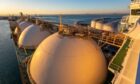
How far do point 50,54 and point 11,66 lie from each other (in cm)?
2186

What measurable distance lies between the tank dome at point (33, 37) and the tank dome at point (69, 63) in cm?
1619

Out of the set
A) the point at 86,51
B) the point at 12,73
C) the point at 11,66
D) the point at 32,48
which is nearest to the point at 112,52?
the point at 86,51

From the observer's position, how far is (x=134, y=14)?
36656mm

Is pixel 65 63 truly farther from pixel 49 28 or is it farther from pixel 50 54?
pixel 49 28

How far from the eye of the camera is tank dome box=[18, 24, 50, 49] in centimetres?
3656

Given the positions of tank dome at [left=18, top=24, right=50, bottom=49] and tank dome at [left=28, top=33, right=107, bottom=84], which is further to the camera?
tank dome at [left=18, top=24, right=50, bottom=49]

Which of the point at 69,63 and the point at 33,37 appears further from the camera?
the point at 33,37

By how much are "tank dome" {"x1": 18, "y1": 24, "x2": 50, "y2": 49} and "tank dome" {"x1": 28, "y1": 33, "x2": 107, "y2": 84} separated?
53.1ft

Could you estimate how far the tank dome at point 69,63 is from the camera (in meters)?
18.4

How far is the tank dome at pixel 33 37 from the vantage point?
36562 millimetres

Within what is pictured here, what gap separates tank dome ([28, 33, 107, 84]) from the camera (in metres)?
18.4

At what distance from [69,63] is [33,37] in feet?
65.2

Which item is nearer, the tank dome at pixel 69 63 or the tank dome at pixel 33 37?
the tank dome at pixel 69 63

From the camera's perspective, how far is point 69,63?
1845 centimetres
